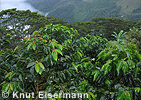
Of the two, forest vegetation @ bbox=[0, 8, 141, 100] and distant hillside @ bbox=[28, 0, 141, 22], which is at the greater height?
distant hillside @ bbox=[28, 0, 141, 22]

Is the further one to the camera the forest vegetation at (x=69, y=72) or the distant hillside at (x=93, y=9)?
the distant hillside at (x=93, y=9)

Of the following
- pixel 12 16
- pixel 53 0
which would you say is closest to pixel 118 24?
pixel 12 16

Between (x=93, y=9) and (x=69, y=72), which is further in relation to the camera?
(x=93, y=9)

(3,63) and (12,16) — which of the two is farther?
(12,16)

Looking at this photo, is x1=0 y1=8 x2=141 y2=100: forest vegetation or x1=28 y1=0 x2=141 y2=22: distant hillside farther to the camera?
Answer: x1=28 y1=0 x2=141 y2=22: distant hillside

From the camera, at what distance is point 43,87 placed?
1504 mm

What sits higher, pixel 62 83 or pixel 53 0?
pixel 53 0

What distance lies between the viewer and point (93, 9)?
82312 mm

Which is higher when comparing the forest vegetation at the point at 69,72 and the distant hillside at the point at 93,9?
the distant hillside at the point at 93,9

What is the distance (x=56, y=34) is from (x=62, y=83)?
875 millimetres

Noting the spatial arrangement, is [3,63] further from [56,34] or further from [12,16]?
[12,16]

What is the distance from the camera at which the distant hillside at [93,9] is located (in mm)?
69325

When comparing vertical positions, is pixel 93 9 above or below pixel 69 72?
above

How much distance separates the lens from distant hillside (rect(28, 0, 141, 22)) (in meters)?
69.3
